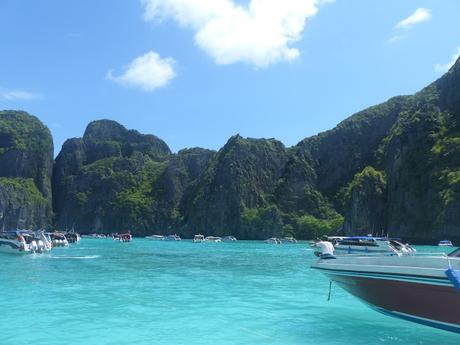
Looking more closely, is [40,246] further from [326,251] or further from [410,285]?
[410,285]

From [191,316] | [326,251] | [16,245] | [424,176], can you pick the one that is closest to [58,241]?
[16,245]

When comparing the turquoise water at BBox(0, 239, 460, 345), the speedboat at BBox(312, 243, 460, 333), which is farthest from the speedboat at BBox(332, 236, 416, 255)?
the speedboat at BBox(312, 243, 460, 333)

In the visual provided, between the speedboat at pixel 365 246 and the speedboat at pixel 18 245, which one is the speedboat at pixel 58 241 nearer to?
the speedboat at pixel 18 245

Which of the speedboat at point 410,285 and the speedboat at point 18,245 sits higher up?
the speedboat at point 410,285

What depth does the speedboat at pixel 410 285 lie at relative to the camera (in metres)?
11.4

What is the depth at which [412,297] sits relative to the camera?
40.7 ft

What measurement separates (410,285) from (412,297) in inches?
14.1

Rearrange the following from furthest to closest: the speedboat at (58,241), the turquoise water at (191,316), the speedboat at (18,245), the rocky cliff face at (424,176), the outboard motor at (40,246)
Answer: the rocky cliff face at (424,176)
the speedboat at (58,241)
the outboard motor at (40,246)
the speedboat at (18,245)
the turquoise water at (191,316)

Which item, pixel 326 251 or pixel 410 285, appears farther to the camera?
pixel 326 251

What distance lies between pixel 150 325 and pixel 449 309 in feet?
27.6

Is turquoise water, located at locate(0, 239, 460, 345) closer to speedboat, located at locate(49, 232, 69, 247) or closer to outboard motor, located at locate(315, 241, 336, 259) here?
outboard motor, located at locate(315, 241, 336, 259)

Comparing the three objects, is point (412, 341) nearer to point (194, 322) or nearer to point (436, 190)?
point (194, 322)

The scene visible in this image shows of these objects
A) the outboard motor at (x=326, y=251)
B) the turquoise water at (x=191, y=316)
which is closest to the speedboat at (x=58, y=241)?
the turquoise water at (x=191, y=316)

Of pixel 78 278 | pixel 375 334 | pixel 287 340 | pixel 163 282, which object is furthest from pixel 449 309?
pixel 78 278
